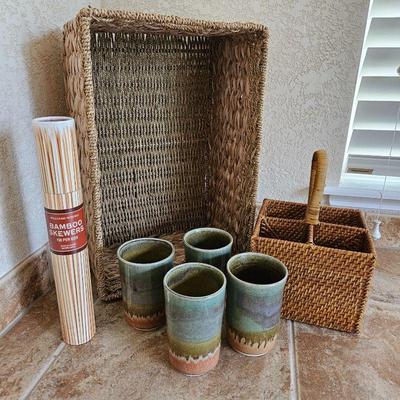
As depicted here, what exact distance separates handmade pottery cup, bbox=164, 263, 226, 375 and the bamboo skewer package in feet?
0.47

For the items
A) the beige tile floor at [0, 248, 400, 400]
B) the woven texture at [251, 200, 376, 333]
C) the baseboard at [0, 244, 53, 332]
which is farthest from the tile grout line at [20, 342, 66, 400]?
the woven texture at [251, 200, 376, 333]

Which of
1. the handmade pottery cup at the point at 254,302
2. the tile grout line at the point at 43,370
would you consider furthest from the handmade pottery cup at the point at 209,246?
the tile grout line at the point at 43,370

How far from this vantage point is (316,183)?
0.62m

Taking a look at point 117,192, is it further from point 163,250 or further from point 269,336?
point 269,336

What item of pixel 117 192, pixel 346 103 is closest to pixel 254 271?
pixel 117 192

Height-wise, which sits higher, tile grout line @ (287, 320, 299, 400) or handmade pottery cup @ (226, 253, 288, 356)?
handmade pottery cup @ (226, 253, 288, 356)

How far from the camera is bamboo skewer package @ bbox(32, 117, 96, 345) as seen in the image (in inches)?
19.2

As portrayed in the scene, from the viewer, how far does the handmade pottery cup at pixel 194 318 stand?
1.61ft

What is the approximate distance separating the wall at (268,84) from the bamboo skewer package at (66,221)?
0.11m

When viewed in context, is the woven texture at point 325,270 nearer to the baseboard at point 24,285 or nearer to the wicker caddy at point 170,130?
the wicker caddy at point 170,130

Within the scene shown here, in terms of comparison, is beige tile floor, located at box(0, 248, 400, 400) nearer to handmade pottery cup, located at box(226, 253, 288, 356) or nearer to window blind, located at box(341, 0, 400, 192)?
handmade pottery cup, located at box(226, 253, 288, 356)

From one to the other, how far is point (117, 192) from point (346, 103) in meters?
0.56

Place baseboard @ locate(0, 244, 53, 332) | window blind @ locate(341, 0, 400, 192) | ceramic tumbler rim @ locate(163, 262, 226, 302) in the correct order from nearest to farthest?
ceramic tumbler rim @ locate(163, 262, 226, 302) → baseboard @ locate(0, 244, 53, 332) → window blind @ locate(341, 0, 400, 192)

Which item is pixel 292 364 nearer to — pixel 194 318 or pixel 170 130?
pixel 194 318
